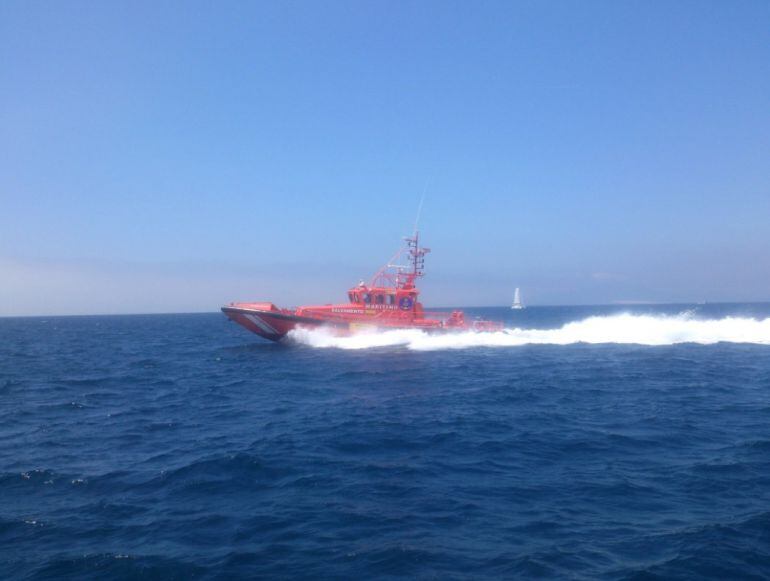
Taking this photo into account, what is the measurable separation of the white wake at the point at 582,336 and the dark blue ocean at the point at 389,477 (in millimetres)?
12472

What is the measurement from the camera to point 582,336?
44.7 metres

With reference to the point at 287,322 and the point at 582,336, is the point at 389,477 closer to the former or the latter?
the point at 287,322

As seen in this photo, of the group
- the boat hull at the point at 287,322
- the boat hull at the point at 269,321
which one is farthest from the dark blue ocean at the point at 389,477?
the boat hull at the point at 269,321

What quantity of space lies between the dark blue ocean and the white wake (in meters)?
12.5

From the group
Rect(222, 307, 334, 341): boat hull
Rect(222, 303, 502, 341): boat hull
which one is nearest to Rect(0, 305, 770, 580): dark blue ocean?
Rect(222, 303, 502, 341): boat hull

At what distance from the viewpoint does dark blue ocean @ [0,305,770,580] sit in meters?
7.94

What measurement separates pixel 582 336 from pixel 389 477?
37.4 m

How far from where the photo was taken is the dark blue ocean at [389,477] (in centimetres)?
794

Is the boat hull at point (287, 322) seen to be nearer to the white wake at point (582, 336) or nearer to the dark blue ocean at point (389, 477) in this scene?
the white wake at point (582, 336)

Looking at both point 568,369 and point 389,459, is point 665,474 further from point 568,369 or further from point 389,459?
point 568,369

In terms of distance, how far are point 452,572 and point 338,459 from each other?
5.62m

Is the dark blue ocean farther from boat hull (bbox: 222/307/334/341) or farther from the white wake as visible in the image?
boat hull (bbox: 222/307/334/341)

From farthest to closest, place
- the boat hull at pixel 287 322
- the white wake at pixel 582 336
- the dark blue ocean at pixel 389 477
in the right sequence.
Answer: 1. the white wake at pixel 582 336
2. the boat hull at pixel 287 322
3. the dark blue ocean at pixel 389 477

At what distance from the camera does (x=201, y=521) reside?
9320mm
